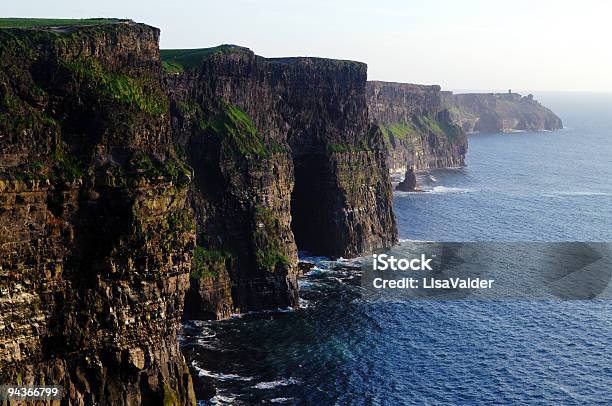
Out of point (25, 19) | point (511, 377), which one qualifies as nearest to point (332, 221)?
point (511, 377)

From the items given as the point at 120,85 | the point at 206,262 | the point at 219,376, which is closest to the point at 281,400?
the point at 219,376

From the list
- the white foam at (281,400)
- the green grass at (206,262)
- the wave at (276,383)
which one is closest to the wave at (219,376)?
the wave at (276,383)

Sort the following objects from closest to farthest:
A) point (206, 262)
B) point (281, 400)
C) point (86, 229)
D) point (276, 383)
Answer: point (86, 229) → point (281, 400) → point (276, 383) → point (206, 262)

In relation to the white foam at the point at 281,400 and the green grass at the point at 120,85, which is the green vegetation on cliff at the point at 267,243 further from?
the green grass at the point at 120,85

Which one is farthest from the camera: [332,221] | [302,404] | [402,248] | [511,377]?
[402,248]

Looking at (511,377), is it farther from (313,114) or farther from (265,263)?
(313,114)

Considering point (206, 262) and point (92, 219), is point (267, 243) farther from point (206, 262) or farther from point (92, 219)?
point (92, 219)
